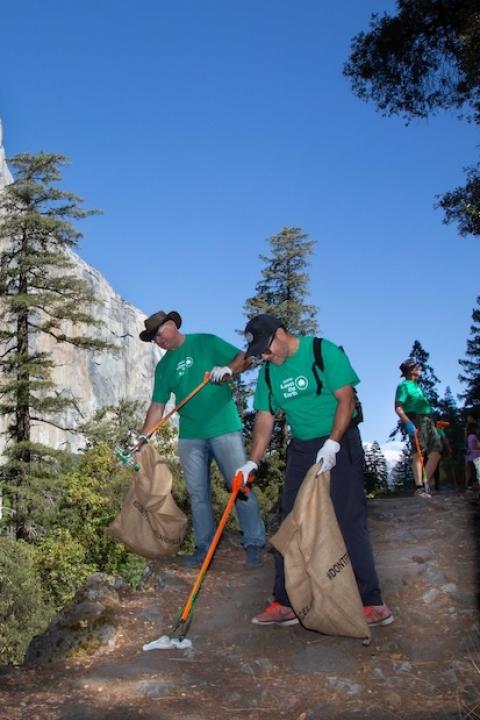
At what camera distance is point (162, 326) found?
5516mm

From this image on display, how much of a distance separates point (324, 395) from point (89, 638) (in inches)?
84.9

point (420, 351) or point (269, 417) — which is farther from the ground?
point (420, 351)

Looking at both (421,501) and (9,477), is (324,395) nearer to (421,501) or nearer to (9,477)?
(421,501)

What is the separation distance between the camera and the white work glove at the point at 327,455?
13.1ft

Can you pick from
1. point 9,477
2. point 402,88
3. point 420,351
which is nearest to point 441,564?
point 402,88

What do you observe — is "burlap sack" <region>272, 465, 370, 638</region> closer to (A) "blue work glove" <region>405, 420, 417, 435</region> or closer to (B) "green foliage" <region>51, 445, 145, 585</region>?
(A) "blue work glove" <region>405, 420, 417, 435</region>

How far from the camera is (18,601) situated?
87.2ft

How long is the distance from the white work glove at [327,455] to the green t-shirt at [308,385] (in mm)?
222

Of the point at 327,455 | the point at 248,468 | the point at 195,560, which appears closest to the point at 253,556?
the point at 195,560

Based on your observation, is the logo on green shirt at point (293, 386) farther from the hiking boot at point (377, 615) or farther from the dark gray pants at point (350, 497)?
the hiking boot at point (377, 615)

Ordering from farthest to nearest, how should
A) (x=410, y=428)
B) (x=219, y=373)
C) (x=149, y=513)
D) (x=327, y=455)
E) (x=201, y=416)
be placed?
(x=410, y=428) < (x=149, y=513) < (x=201, y=416) < (x=219, y=373) < (x=327, y=455)

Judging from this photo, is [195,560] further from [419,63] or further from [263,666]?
[419,63]

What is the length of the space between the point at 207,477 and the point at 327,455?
6.51 ft

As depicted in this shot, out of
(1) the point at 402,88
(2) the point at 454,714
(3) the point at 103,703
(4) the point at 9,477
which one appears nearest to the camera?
(2) the point at 454,714
